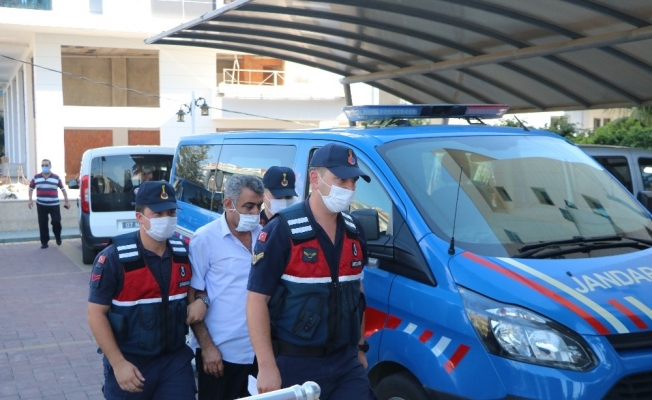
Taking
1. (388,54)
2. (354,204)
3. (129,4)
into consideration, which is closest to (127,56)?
(129,4)

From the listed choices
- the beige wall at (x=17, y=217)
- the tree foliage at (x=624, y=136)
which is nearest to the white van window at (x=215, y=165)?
the tree foliage at (x=624, y=136)

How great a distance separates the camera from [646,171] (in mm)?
8797

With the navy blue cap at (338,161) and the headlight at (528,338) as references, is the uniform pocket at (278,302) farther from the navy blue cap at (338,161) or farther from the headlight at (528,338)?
the headlight at (528,338)

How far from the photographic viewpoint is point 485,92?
12008 millimetres

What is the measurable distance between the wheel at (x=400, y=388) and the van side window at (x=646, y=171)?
18.2ft

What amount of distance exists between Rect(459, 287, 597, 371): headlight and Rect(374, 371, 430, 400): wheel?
526 mm

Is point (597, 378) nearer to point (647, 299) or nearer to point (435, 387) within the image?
point (647, 299)

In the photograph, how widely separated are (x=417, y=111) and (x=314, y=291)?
2184 millimetres

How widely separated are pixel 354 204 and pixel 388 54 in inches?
293

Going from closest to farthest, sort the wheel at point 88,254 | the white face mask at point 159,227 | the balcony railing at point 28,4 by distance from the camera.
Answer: the white face mask at point 159,227 < the wheel at point 88,254 < the balcony railing at point 28,4

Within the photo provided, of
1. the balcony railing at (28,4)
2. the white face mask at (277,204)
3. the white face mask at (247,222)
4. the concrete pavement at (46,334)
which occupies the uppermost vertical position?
the balcony railing at (28,4)

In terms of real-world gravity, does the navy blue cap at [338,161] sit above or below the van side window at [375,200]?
above

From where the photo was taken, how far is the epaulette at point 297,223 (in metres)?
3.49

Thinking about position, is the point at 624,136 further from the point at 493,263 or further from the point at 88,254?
the point at 493,263
